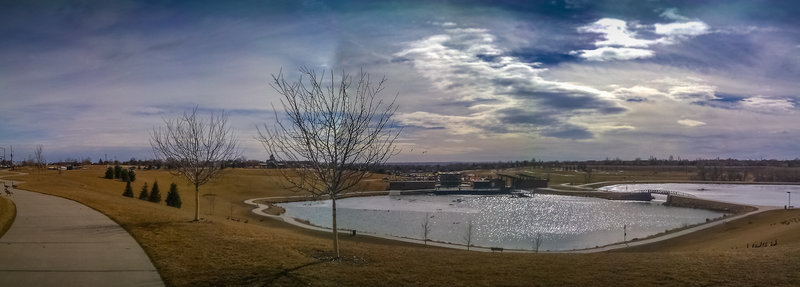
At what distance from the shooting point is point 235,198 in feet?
244

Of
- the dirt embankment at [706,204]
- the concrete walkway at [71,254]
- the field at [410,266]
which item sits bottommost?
the dirt embankment at [706,204]

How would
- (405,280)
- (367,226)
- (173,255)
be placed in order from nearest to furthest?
(405,280) < (173,255) < (367,226)

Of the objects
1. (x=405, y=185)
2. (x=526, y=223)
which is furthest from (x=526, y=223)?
(x=405, y=185)

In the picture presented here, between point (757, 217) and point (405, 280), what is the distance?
53.3 metres

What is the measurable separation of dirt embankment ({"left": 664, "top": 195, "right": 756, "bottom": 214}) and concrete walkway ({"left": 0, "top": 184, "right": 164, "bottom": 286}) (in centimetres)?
6797

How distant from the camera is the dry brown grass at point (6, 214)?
16.0 m

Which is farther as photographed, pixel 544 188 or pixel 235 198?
pixel 544 188

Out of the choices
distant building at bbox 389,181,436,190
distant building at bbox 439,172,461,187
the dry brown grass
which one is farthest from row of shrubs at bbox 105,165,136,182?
Answer: distant building at bbox 439,172,461,187

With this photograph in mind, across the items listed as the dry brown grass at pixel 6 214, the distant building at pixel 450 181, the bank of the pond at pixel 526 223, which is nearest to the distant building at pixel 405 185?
the distant building at pixel 450 181

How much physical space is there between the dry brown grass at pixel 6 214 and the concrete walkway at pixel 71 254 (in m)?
0.22

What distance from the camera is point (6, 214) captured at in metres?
18.8

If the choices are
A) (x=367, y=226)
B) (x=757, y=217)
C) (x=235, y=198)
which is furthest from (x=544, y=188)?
(x=367, y=226)

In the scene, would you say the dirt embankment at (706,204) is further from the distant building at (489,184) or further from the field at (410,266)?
the field at (410,266)

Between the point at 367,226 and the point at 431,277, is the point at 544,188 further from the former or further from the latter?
the point at 431,277
